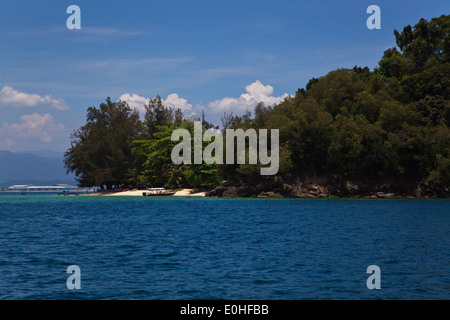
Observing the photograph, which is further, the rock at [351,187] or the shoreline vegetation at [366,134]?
the rock at [351,187]

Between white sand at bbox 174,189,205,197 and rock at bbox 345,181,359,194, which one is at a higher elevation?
rock at bbox 345,181,359,194

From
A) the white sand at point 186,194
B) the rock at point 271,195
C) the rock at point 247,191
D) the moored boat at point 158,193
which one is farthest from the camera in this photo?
the moored boat at point 158,193

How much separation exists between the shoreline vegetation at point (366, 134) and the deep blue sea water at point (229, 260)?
48.3 metres

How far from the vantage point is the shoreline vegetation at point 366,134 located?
3477 inches

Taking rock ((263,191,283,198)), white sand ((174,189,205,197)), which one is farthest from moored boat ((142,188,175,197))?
rock ((263,191,283,198))

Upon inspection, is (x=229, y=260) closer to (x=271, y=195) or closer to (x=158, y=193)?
(x=271, y=195)

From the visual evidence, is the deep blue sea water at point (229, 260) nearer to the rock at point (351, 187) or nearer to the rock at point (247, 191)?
the rock at point (351, 187)

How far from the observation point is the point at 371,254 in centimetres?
2620

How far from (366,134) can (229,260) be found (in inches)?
2817

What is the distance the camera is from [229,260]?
963 inches

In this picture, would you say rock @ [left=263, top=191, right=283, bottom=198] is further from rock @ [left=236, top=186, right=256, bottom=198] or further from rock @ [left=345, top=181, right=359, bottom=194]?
rock @ [left=345, top=181, right=359, bottom=194]

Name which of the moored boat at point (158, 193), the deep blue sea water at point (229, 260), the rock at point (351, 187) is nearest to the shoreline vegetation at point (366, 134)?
the rock at point (351, 187)

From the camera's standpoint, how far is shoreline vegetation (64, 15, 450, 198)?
8831 cm

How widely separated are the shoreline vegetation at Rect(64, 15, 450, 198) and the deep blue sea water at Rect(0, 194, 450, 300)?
1901 inches
